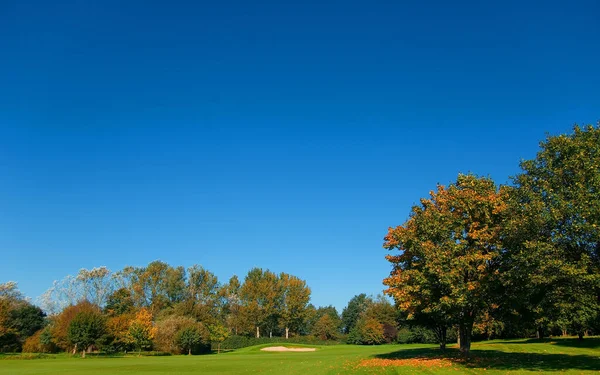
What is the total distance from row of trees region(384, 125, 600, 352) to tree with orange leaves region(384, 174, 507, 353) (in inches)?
3.1

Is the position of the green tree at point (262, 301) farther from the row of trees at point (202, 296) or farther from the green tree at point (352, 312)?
the green tree at point (352, 312)

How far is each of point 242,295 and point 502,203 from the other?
300ft

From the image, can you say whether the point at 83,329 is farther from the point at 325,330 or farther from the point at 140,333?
the point at 325,330

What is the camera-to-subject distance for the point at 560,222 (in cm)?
2341

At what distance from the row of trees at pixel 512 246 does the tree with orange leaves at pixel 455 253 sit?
8 cm

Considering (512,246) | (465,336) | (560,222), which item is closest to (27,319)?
(465,336)

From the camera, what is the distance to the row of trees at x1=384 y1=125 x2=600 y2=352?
75.4 ft

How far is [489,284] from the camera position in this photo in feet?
96.7

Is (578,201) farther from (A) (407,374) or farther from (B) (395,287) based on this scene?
(B) (395,287)

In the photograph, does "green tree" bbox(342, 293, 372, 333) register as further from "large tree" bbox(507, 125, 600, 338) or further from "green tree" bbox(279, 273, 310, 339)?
"large tree" bbox(507, 125, 600, 338)

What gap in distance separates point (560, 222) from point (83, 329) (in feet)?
207

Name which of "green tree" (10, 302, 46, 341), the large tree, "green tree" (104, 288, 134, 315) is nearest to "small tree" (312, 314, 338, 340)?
"green tree" (104, 288, 134, 315)

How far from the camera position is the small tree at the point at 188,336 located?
7038 cm

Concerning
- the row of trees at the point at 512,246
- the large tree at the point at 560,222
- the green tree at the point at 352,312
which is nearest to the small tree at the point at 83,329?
the row of trees at the point at 512,246
